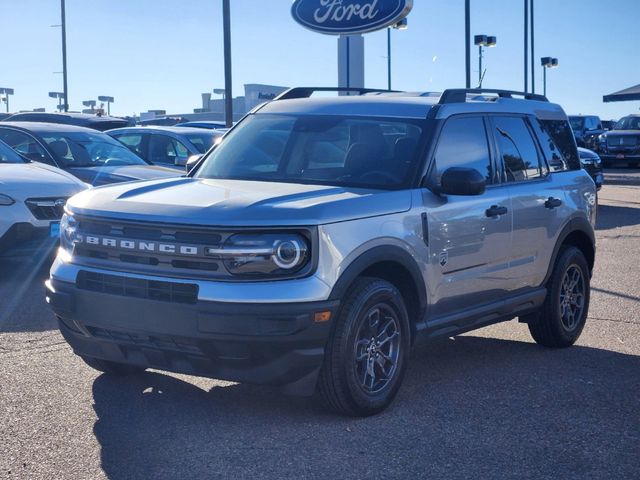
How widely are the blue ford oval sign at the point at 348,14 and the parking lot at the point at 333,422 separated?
13.4m

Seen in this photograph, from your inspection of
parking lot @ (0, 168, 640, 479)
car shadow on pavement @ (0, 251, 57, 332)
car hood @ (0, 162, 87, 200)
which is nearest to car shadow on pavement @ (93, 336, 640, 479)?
parking lot @ (0, 168, 640, 479)

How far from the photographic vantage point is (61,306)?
5750mm

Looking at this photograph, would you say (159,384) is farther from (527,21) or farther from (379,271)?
(527,21)

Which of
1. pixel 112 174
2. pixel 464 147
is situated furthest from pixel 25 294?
pixel 464 147

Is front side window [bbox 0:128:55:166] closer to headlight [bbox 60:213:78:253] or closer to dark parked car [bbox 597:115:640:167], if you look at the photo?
headlight [bbox 60:213:78:253]

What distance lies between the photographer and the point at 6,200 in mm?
10047

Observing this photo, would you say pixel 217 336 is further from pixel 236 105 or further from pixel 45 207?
pixel 236 105

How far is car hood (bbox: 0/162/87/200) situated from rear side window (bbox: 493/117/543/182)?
4.90 m

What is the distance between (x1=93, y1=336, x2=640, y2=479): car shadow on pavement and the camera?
4.93m

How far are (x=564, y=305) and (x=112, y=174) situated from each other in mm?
6672

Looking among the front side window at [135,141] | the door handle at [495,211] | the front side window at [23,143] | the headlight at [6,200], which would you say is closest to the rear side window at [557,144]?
the door handle at [495,211]

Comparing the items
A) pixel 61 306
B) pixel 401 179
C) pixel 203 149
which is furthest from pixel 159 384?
pixel 203 149

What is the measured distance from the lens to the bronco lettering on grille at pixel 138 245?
17.5 ft

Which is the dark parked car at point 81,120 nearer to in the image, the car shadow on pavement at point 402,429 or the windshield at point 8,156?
the windshield at point 8,156
